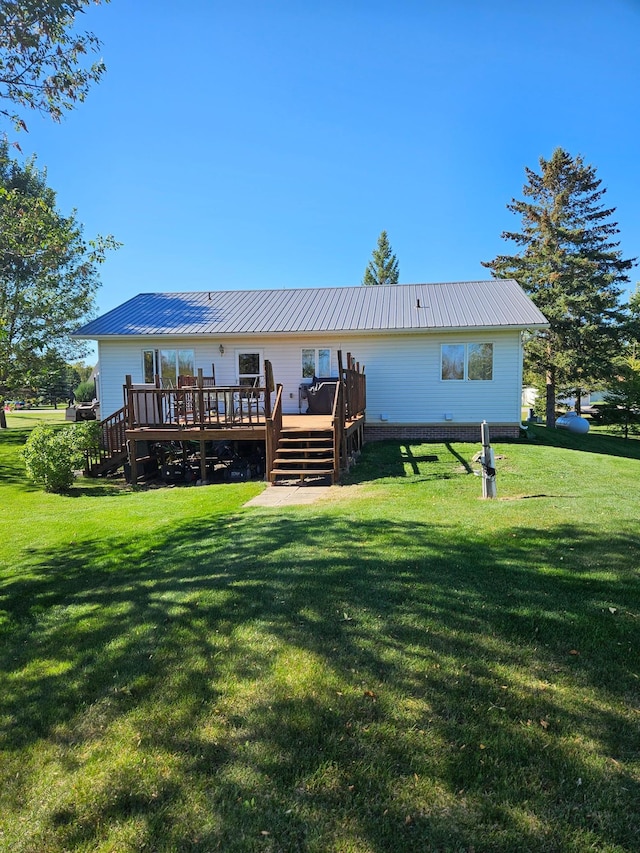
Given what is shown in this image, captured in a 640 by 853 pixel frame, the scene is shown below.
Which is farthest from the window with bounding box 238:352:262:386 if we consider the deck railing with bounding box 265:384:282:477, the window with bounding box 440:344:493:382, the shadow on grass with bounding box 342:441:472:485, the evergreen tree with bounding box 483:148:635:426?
the evergreen tree with bounding box 483:148:635:426

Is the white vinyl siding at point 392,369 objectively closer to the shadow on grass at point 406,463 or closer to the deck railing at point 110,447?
the shadow on grass at point 406,463

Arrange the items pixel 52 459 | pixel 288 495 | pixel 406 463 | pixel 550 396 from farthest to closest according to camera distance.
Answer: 1. pixel 550 396
2. pixel 406 463
3. pixel 52 459
4. pixel 288 495

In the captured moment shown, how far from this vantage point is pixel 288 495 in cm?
811

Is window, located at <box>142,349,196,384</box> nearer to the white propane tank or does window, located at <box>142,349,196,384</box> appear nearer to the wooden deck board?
the wooden deck board

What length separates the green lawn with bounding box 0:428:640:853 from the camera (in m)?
1.82

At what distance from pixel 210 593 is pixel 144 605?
525 mm

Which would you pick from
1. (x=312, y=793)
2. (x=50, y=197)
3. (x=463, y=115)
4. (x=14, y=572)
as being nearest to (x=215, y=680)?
(x=312, y=793)

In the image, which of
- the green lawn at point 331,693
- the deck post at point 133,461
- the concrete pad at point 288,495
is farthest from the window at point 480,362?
the deck post at point 133,461

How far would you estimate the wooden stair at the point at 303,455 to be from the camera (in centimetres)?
925

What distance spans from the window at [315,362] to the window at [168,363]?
371 cm

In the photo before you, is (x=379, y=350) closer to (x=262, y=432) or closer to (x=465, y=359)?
(x=465, y=359)

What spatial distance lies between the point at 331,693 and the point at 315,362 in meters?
13.1

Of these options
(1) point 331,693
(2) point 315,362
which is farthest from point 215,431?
(1) point 331,693

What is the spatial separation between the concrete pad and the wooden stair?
430 millimetres
